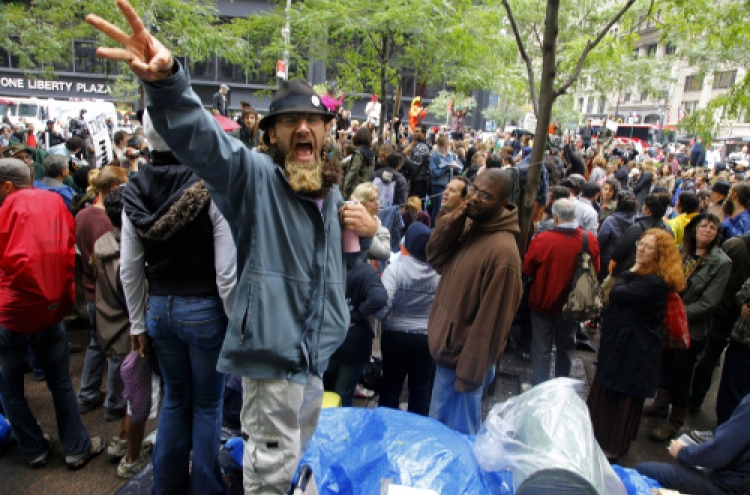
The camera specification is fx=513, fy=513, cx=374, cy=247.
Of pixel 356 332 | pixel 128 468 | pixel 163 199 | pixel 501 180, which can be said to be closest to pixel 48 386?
pixel 128 468

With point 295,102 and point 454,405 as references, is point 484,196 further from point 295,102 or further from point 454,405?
point 295,102

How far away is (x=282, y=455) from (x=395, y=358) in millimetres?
1950

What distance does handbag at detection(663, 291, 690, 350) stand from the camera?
4.06 m

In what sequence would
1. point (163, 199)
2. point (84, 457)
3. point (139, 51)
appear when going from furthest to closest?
point (84, 457) < point (163, 199) < point (139, 51)

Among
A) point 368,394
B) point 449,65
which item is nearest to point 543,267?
point 368,394

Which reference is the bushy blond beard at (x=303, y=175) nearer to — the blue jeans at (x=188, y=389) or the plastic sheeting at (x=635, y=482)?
the blue jeans at (x=188, y=389)

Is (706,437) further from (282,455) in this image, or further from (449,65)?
(449,65)

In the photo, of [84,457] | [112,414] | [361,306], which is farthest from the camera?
[112,414]

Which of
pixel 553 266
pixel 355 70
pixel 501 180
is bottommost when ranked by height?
pixel 553 266

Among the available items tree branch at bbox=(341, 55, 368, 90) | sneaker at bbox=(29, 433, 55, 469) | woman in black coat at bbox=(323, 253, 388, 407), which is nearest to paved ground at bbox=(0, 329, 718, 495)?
sneaker at bbox=(29, 433, 55, 469)

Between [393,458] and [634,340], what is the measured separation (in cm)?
226

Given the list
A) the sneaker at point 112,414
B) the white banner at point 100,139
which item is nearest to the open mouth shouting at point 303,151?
the sneaker at point 112,414

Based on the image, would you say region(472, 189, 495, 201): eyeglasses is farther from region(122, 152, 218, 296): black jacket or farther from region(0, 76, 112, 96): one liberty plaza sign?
region(0, 76, 112, 96): one liberty plaza sign

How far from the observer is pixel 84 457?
135 inches
